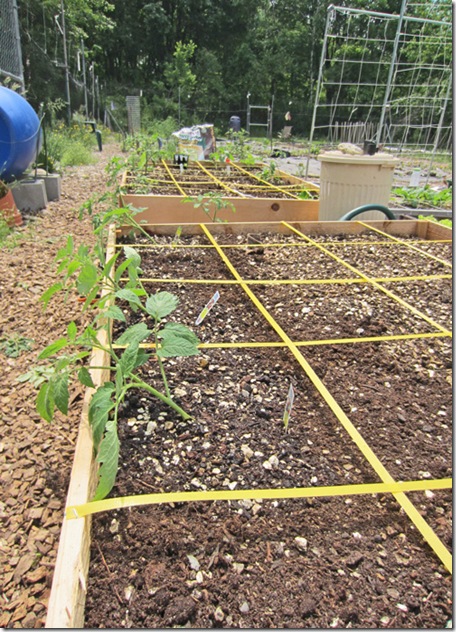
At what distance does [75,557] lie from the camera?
34.9 inches

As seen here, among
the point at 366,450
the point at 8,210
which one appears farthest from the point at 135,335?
the point at 8,210

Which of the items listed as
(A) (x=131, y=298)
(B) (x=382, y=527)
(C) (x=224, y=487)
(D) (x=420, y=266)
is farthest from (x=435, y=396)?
(D) (x=420, y=266)

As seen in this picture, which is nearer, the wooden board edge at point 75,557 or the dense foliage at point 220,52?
the wooden board edge at point 75,557

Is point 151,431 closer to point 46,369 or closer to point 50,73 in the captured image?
point 46,369

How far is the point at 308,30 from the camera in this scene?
24.5 m

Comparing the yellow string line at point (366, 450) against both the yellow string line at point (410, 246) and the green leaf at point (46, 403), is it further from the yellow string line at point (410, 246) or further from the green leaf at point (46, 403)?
the yellow string line at point (410, 246)

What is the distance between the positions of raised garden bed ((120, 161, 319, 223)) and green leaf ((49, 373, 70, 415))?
209 cm

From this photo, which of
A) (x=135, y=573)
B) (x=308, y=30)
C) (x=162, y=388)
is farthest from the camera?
(x=308, y=30)

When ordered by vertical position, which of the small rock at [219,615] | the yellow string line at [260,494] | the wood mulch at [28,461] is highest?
the yellow string line at [260,494]

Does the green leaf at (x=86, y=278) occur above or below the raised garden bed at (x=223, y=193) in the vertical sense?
above

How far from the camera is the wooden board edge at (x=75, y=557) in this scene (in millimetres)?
800

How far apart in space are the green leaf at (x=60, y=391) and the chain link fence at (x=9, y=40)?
18.7ft

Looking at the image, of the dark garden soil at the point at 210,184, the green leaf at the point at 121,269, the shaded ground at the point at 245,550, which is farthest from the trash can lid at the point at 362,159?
the green leaf at the point at 121,269

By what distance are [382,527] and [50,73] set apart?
43.9ft
